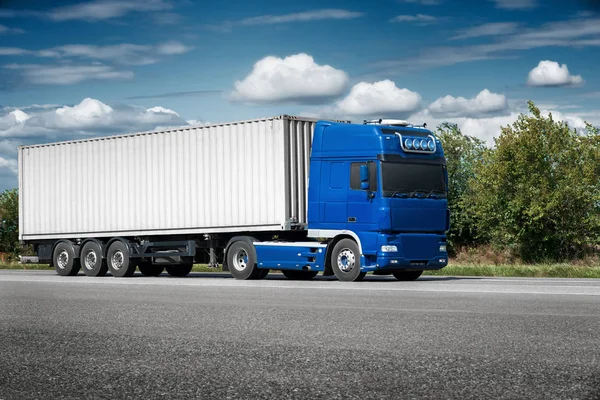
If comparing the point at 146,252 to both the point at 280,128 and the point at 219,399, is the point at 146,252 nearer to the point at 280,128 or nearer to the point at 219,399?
the point at 280,128

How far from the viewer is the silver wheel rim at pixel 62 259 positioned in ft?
83.9

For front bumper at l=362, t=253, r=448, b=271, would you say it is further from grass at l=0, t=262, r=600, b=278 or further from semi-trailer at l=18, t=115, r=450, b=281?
grass at l=0, t=262, r=600, b=278

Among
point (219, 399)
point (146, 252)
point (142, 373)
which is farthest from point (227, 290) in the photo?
point (219, 399)

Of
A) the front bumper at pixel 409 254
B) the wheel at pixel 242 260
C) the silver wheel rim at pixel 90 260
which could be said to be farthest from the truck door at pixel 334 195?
the silver wheel rim at pixel 90 260

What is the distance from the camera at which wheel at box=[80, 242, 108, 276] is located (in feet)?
80.5

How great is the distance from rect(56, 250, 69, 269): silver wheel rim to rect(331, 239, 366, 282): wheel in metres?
9.06

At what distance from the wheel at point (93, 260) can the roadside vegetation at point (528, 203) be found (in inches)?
697

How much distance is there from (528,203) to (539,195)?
665mm

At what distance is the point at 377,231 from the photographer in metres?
19.4

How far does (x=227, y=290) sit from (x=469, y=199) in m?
30.0

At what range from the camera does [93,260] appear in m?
24.8

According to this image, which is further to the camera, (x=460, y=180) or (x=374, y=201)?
(x=460, y=180)

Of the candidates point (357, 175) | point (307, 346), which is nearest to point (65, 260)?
point (357, 175)

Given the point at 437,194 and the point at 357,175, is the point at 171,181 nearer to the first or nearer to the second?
the point at 357,175
